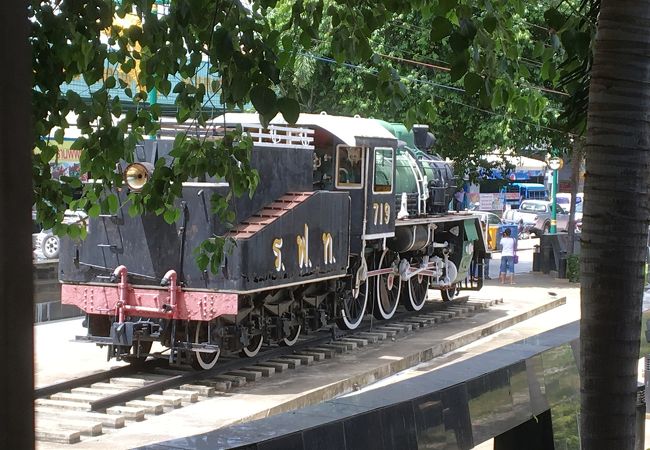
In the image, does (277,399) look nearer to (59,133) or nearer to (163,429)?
(163,429)

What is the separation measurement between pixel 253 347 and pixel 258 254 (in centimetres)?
→ 180

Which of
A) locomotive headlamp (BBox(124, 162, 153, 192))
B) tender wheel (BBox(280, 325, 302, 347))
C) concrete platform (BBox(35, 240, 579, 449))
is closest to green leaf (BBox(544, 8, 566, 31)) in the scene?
concrete platform (BBox(35, 240, 579, 449))

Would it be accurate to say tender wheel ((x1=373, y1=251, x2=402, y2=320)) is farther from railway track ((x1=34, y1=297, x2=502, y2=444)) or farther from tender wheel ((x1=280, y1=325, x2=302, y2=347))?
tender wheel ((x1=280, y1=325, x2=302, y2=347))

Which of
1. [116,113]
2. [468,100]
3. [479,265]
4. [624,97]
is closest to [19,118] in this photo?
[624,97]

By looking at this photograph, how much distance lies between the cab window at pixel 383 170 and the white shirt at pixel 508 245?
Result: 864cm

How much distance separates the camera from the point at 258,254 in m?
11.9

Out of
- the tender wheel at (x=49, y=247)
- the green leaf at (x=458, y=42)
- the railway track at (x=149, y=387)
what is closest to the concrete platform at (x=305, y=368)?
the railway track at (x=149, y=387)

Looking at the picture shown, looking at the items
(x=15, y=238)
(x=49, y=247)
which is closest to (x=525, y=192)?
(x=49, y=247)

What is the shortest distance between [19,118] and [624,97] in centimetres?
246

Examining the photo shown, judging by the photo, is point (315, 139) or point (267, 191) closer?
point (267, 191)

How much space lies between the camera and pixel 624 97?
338 cm

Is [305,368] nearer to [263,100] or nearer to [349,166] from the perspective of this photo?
[349,166]

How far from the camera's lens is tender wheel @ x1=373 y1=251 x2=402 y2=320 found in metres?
16.5

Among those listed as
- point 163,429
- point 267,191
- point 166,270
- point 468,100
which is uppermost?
point 468,100
